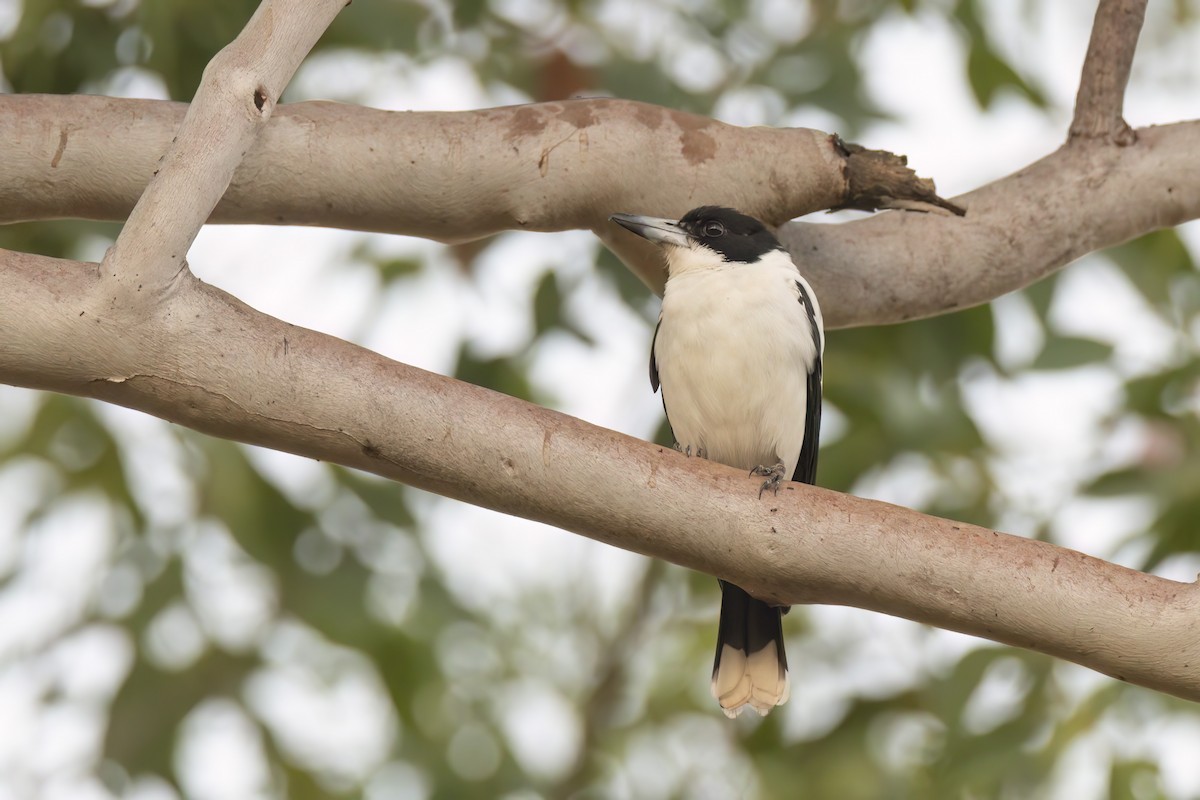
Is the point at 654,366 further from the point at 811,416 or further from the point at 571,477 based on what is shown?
the point at 571,477

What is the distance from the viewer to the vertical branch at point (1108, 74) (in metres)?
3.31

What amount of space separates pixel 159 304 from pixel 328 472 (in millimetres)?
1859

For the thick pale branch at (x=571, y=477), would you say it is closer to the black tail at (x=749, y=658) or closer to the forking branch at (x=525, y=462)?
the forking branch at (x=525, y=462)

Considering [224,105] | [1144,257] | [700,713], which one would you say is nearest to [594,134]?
[224,105]

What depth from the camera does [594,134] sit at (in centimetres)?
278

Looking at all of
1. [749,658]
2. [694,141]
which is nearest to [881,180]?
[694,141]

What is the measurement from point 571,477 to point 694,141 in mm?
901

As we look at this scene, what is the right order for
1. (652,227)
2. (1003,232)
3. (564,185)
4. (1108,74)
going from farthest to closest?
(1108,74), (1003,232), (652,227), (564,185)

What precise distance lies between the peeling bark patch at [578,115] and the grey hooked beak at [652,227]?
212 millimetres

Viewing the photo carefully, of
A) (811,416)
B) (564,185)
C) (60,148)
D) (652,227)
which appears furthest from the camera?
(811,416)

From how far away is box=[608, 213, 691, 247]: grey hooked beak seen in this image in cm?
294

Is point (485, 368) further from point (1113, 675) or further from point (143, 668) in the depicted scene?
point (1113, 675)

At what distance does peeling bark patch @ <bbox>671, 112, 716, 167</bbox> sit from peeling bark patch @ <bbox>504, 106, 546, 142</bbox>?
0.97 feet

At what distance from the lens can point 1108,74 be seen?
333cm
